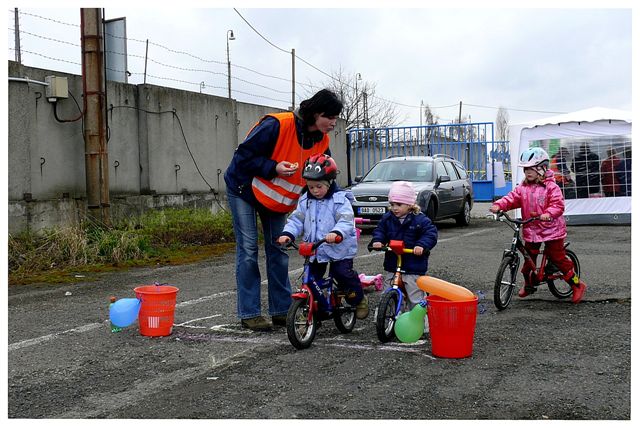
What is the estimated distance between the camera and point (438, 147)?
76.8 feet

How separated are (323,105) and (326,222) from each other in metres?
0.91

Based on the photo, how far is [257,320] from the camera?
611 centimetres

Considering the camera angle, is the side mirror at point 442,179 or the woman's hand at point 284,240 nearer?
the woman's hand at point 284,240

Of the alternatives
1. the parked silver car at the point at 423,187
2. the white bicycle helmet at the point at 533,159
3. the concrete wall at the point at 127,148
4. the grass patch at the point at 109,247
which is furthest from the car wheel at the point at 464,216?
the white bicycle helmet at the point at 533,159

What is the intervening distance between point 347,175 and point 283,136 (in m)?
17.5

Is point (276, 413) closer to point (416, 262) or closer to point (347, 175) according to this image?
point (416, 262)

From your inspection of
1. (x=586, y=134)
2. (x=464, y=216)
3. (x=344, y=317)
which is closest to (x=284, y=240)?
(x=344, y=317)

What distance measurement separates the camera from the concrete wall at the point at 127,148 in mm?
11148

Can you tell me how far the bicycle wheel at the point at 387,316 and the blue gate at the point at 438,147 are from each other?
56.9ft

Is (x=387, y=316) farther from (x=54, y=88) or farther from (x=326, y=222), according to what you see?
(x=54, y=88)

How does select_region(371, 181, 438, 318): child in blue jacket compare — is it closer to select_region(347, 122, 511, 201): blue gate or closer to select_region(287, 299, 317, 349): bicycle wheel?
select_region(287, 299, 317, 349): bicycle wheel

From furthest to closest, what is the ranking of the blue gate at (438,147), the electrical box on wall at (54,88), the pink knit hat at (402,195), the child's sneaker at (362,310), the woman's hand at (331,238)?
the blue gate at (438,147) → the electrical box on wall at (54,88) → the child's sneaker at (362,310) → the pink knit hat at (402,195) → the woman's hand at (331,238)

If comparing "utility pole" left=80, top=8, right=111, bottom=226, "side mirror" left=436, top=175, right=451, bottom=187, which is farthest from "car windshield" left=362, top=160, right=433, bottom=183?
"utility pole" left=80, top=8, right=111, bottom=226

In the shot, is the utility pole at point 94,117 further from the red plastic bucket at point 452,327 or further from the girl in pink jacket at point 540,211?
the red plastic bucket at point 452,327
